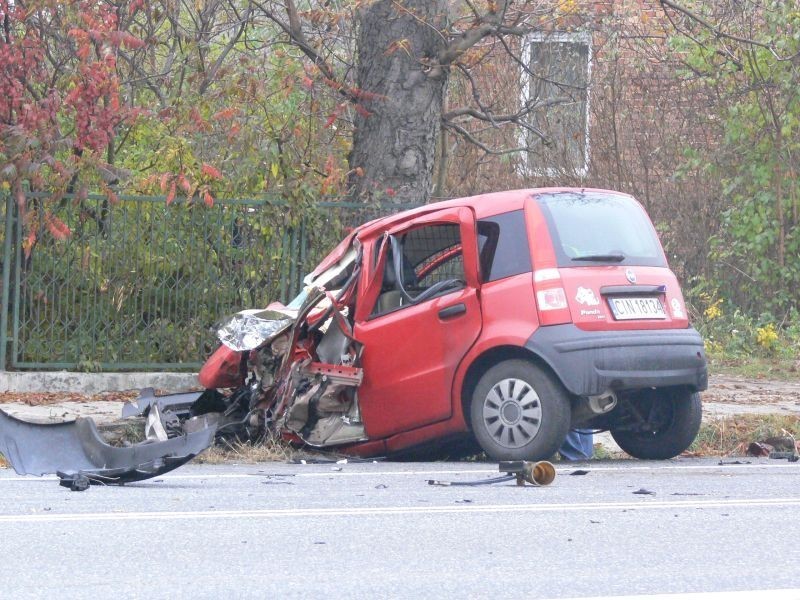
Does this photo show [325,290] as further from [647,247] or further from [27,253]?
Result: [27,253]

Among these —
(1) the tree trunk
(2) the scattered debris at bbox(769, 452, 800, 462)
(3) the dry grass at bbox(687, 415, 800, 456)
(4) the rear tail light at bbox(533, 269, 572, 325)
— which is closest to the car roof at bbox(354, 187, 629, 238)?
(4) the rear tail light at bbox(533, 269, 572, 325)

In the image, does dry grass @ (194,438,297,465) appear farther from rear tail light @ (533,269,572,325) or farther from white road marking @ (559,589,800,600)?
white road marking @ (559,589,800,600)

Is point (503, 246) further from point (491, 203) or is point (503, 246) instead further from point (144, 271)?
point (144, 271)

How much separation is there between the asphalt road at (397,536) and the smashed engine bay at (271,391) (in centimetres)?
34

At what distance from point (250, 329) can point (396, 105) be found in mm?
4731

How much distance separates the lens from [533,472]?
8266 millimetres

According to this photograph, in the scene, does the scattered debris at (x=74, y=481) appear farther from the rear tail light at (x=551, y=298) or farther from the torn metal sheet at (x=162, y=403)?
the rear tail light at (x=551, y=298)

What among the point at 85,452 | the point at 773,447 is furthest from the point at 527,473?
the point at 773,447

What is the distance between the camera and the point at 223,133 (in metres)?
14.4

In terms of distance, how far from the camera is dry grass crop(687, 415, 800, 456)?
10.8m

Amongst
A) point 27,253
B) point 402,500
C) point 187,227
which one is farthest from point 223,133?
point 402,500

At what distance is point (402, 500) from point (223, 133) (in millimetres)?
7568

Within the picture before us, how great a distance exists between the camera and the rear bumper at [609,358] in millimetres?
8812

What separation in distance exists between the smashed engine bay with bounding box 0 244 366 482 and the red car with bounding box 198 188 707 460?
0.01 meters
